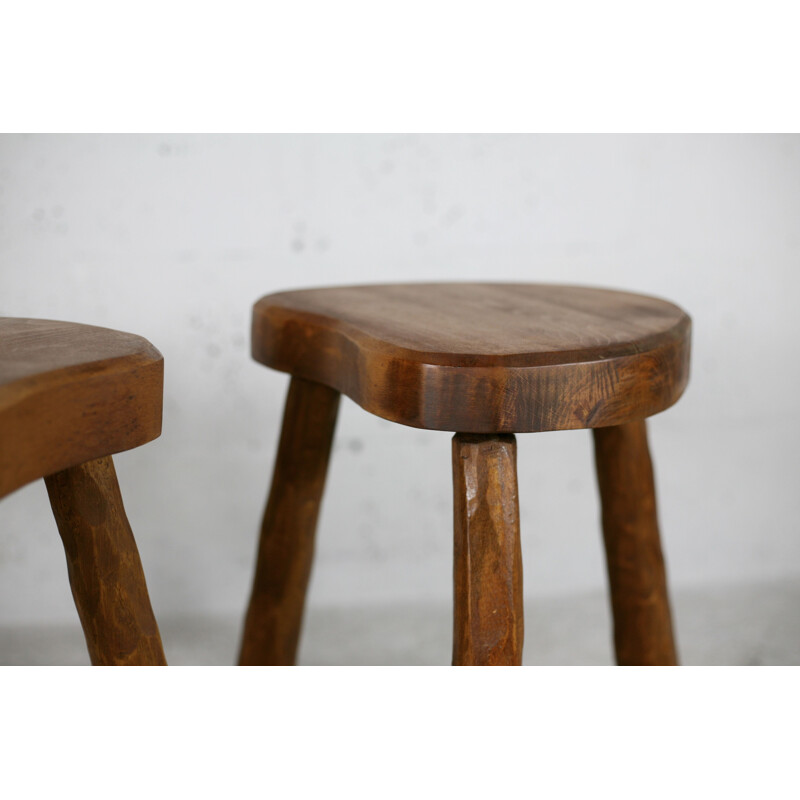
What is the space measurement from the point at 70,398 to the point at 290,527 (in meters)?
0.48

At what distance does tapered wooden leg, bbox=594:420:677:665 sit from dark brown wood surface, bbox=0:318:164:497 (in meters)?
0.48

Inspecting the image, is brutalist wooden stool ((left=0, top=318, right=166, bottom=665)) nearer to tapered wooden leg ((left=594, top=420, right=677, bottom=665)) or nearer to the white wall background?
tapered wooden leg ((left=594, top=420, right=677, bottom=665))

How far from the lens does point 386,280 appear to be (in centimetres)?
125

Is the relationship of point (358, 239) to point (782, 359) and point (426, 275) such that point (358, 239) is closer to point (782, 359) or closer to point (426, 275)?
point (426, 275)

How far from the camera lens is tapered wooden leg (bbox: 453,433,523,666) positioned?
2.05 ft

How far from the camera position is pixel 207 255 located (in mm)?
1201

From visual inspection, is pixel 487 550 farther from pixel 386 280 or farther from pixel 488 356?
pixel 386 280

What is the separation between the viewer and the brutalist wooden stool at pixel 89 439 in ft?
1.53

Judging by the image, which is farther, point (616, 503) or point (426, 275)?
point (426, 275)

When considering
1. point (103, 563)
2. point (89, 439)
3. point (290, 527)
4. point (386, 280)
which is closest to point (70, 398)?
point (89, 439)

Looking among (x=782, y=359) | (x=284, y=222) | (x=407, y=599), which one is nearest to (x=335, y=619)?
(x=407, y=599)

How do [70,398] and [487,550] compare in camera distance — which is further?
[487,550]

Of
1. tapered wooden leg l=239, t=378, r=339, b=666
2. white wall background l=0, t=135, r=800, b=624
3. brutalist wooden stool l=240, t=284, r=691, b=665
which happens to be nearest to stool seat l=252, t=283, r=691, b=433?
brutalist wooden stool l=240, t=284, r=691, b=665
